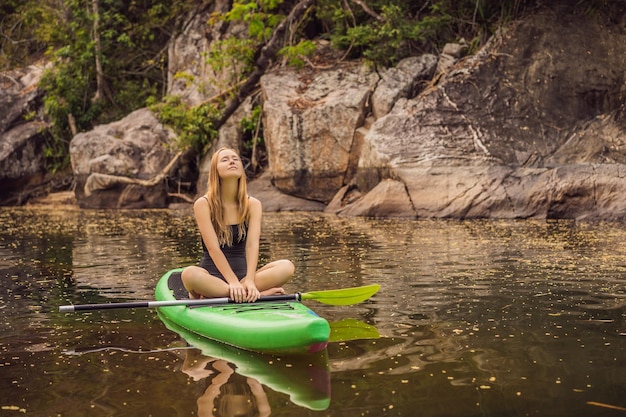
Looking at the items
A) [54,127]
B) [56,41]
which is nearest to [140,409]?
[54,127]

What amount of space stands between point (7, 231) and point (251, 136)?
24.3 feet

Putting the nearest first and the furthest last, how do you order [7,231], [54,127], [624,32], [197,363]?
1. [197,363]
2. [7,231]
3. [624,32]
4. [54,127]

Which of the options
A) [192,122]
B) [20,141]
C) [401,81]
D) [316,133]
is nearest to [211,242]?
[316,133]

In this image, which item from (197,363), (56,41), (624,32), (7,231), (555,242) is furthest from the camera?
(56,41)

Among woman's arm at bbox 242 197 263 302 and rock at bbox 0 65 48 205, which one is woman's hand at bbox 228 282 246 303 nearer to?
woman's arm at bbox 242 197 263 302

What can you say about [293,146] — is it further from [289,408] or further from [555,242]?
[289,408]

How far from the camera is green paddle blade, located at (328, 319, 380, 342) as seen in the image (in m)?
4.69

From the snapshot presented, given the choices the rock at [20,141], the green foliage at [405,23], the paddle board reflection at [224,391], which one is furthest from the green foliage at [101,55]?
the paddle board reflection at [224,391]

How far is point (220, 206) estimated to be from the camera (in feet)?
17.3

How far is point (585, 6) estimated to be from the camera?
1614cm

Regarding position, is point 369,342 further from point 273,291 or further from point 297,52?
point 297,52

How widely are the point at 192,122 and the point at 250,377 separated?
15.0 meters

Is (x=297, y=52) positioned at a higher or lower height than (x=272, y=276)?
higher

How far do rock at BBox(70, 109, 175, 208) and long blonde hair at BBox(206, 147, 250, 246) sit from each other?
530 inches
